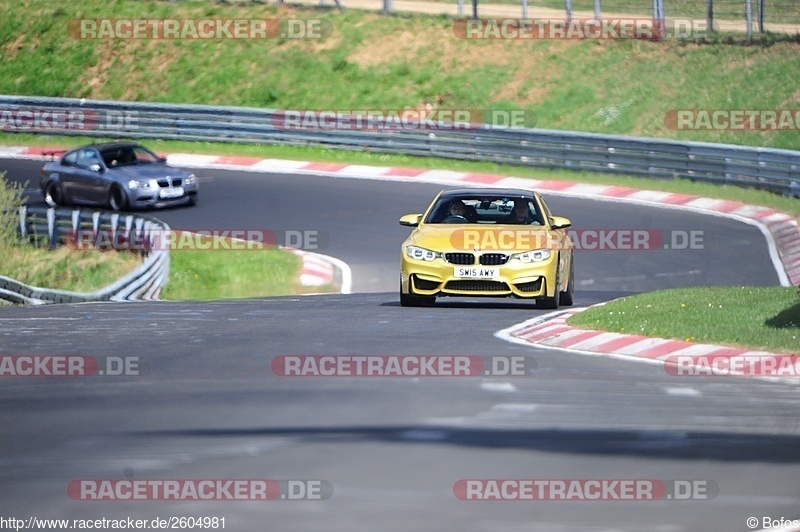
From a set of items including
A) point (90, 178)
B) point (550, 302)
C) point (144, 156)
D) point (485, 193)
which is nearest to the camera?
point (550, 302)

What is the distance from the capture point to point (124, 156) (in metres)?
27.0

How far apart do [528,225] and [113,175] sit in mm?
12685

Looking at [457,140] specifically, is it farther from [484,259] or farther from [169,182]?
[484,259]

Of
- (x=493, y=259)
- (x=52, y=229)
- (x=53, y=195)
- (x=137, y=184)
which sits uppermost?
(x=493, y=259)

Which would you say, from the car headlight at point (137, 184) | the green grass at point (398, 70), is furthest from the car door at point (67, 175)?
the green grass at point (398, 70)

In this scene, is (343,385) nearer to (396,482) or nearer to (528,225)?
(396,482)

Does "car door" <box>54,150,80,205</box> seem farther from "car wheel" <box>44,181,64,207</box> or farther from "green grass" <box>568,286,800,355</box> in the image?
"green grass" <box>568,286,800,355</box>

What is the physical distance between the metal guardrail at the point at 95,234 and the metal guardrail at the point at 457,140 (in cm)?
979

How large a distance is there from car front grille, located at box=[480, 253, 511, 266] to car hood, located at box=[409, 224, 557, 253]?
0.18 feet

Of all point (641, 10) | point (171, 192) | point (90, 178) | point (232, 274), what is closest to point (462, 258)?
point (232, 274)

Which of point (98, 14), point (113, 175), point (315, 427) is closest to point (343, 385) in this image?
point (315, 427)

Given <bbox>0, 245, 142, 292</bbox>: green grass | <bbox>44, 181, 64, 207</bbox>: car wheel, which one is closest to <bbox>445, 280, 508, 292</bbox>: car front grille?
<bbox>0, 245, 142, 292</bbox>: green grass

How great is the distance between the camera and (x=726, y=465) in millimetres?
8461

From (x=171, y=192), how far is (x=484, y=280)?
1274cm
